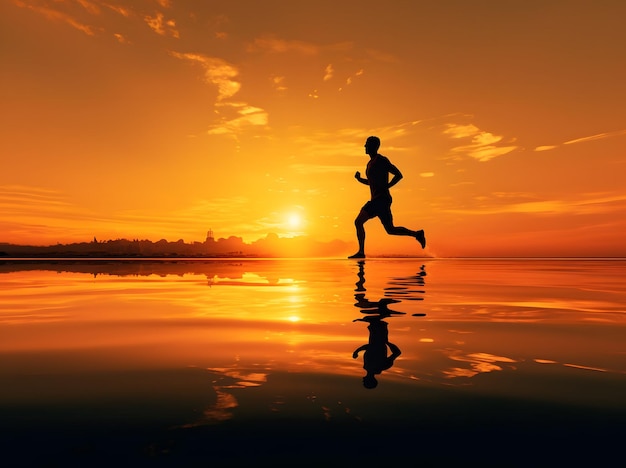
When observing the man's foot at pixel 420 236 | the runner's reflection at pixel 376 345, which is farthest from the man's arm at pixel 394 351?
the man's foot at pixel 420 236

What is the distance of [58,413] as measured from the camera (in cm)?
220

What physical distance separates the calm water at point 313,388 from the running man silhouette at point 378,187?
842cm

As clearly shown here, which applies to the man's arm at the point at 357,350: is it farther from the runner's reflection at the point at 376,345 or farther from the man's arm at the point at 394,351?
the man's arm at the point at 394,351

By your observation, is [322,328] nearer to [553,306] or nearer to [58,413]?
[58,413]

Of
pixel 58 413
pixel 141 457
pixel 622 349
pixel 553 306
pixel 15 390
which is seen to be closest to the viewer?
pixel 141 457

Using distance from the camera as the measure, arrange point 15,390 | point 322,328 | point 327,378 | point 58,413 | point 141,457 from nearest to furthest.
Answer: point 141,457
point 58,413
point 15,390
point 327,378
point 322,328

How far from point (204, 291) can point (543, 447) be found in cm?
698

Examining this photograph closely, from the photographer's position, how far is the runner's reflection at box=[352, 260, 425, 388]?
2.96m

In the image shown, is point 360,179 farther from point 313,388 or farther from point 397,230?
point 313,388

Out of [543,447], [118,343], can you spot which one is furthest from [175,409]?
[118,343]

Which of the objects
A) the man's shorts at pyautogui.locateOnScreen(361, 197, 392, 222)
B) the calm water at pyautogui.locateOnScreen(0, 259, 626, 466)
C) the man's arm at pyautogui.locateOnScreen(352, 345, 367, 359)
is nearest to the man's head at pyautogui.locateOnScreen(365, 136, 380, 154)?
the man's shorts at pyautogui.locateOnScreen(361, 197, 392, 222)

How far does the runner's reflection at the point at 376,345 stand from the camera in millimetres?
2959

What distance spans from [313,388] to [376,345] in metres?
1.18

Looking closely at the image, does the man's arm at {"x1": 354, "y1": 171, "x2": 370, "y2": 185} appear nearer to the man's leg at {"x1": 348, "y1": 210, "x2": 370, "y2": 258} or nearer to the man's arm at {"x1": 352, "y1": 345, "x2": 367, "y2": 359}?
the man's leg at {"x1": 348, "y1": 210, "x2": 370, "y2": 258}
